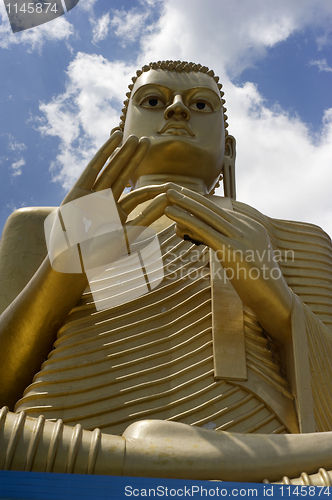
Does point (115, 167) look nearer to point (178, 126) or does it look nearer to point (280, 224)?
point (178, 126)

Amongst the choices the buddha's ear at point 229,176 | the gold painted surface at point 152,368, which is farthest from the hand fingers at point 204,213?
the buddha's ear at point 229,176

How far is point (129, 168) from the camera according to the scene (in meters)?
4.32

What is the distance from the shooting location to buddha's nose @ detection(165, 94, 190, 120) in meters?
5.86

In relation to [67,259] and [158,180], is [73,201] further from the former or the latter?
[158,180]

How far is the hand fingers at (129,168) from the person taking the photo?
4.26 meters

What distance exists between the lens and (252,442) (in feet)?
10.5

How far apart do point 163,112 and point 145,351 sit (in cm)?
265

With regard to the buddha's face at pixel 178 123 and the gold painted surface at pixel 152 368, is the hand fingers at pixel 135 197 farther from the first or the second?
the buddha's face at pixel 178 123

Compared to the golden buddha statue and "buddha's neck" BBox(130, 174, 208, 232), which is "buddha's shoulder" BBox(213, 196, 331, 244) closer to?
"buddha's neck" BBox(130, 174, 208, 232)

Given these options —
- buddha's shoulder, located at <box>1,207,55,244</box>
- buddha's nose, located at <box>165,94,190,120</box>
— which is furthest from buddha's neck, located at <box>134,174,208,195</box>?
buddha's shoulder, located at <box>1,207,55,244</box>

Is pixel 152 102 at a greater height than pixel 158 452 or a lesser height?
greater

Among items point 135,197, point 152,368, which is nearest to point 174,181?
point 135,197

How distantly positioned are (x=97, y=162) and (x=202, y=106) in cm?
230

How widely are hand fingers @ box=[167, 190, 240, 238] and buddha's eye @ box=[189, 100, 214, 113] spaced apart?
7.63 feet
